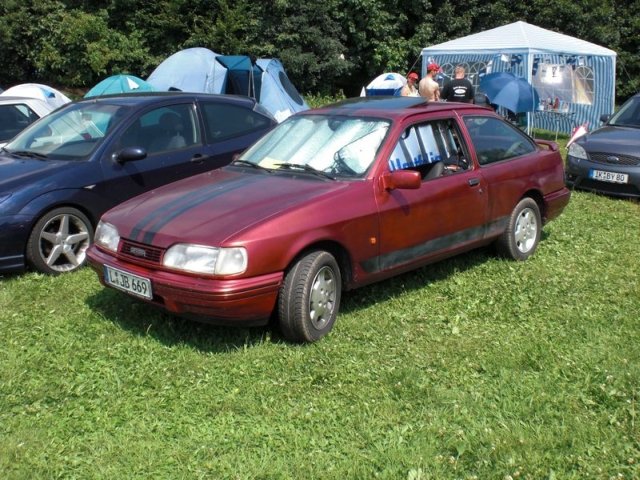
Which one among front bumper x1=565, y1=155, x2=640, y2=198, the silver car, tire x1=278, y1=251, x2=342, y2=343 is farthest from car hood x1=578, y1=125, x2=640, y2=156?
tire x1=278, y1=251, x2=342, y2=343

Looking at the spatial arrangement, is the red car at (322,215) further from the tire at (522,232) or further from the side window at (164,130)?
the side window at (164,130)

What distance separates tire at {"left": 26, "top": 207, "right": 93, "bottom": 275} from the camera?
5.78 meters

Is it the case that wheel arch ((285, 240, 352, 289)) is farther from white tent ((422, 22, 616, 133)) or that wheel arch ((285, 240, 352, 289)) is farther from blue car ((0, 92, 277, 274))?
white tent ((422, 22, 616, 133))

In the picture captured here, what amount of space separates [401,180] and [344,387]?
157 centimetres

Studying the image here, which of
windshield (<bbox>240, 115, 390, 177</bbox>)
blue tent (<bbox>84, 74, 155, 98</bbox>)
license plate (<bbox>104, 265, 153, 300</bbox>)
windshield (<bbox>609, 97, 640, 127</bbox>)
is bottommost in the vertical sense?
windshield (<bbox>609, 97, 640, 127</bbox>)

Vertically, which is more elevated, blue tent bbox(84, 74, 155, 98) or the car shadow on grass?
blue tent bbox(84, 74, 155, 98)

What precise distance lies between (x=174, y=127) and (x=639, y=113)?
715 cm

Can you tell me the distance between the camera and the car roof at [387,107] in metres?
5.45

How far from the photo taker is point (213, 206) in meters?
4.58

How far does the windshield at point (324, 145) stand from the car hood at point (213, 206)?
0.73ft

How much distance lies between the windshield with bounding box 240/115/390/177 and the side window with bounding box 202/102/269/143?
156 centimetres

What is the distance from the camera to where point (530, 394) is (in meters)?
3.97

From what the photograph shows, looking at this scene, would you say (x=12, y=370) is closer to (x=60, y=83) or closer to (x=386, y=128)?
(x=386, y=128)

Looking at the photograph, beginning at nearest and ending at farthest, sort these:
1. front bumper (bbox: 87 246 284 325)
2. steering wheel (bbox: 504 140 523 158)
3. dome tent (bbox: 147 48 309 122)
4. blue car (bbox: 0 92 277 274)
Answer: front bumper (bbox: 87 246 284 325) → blue car (bbox: 0 92 277 274) → steering wheel (bbox: 504 140 523 158) → dome tent (bbox: 147 48 309 122)
